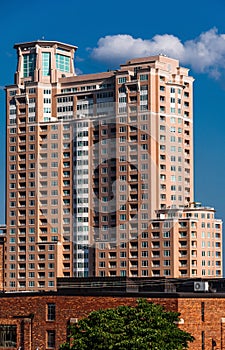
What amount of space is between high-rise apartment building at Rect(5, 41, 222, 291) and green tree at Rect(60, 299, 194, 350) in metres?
105

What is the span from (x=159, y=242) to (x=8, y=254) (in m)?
34.0

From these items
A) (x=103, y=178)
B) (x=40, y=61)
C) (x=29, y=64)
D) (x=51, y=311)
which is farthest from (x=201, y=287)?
(x=29, y=64)

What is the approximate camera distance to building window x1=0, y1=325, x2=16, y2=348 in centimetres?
7394

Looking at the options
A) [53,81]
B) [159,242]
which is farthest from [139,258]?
[53,81]

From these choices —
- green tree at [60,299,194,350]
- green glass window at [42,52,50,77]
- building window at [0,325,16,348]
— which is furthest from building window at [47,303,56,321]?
green glass window at [42,52,50,77]

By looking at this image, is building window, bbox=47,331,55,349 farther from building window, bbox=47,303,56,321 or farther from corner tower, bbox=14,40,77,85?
corner tower, bbox=14,40,77,85

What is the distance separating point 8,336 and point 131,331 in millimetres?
17503

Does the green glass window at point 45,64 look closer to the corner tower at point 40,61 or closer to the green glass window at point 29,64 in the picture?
the corner tower at point 40,61

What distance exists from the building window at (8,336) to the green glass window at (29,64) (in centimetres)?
12617

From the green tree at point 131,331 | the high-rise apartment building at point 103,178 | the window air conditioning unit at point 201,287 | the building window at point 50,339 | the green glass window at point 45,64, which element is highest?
the green glass window at point 45,64

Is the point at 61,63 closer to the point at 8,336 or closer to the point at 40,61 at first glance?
the point at 40,61

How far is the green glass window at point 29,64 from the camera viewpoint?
196 meters

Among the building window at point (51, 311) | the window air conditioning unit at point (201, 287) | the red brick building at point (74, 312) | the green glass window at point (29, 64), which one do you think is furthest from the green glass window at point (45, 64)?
the building window at point (51, 311)

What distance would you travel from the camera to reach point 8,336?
7412 cm
